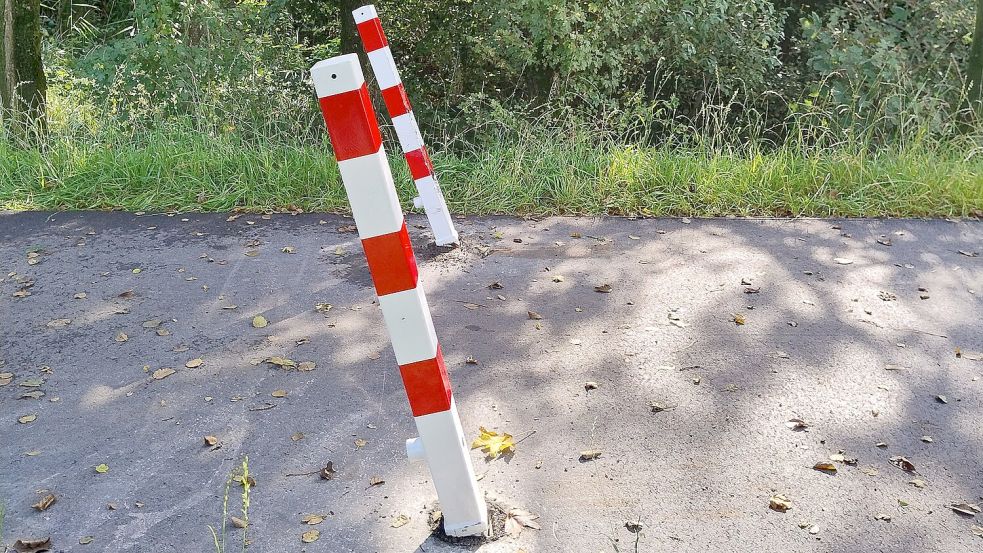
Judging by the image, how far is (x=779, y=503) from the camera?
2934 millimetres

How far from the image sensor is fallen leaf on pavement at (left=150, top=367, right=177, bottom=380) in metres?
3.93

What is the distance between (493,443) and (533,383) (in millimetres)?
605

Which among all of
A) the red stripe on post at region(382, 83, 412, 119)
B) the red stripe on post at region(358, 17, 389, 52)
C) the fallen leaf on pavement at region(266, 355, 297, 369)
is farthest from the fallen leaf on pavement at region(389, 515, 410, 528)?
the red stripe on post at region(358, 17, 389, 52)

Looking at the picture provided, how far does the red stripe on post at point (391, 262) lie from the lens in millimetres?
2279

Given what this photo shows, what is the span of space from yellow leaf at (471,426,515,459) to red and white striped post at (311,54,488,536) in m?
0.55

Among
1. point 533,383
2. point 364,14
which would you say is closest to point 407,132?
point 364,14

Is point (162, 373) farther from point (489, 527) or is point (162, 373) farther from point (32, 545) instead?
point (489, 527)

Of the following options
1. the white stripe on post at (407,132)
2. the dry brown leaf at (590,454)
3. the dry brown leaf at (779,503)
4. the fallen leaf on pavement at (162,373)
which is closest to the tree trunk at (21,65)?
the white stripe on post at (407,132)

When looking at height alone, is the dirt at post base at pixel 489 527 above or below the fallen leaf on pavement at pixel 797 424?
above

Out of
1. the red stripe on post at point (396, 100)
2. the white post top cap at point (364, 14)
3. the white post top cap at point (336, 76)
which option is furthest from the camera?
the red stripe on post at point (396, 100)

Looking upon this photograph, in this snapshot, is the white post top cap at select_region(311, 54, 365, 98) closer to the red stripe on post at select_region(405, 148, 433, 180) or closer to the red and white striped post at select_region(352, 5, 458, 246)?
the red and white striped post at select_region(352, 5, 458, 246)

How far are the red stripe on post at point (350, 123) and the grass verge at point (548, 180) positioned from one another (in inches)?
175

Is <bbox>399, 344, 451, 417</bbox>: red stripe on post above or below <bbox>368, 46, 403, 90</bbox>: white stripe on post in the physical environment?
below

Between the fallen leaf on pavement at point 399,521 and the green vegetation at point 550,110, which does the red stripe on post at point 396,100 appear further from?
the fallen leaf on pavement at point 399,521
